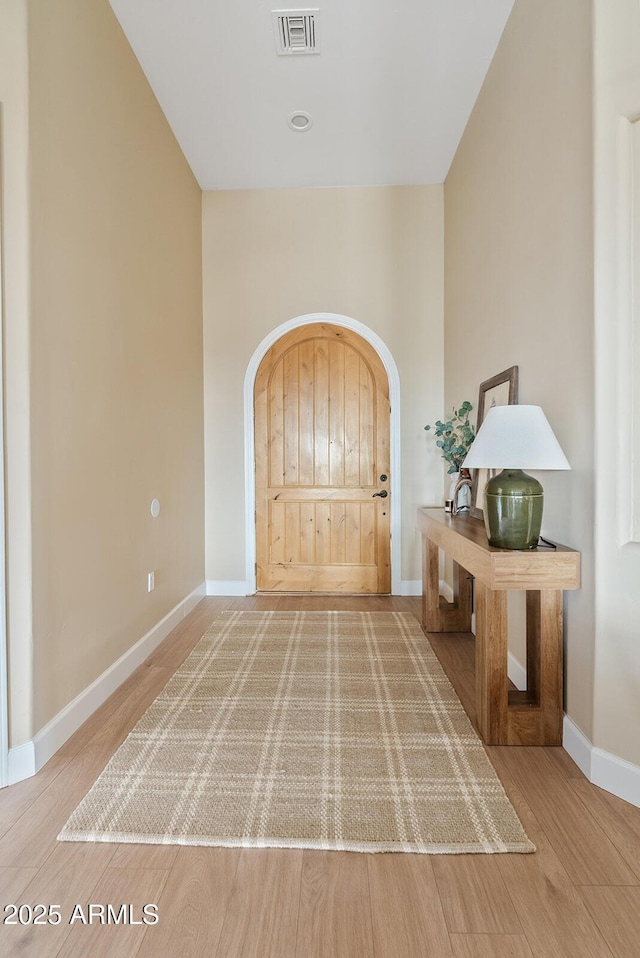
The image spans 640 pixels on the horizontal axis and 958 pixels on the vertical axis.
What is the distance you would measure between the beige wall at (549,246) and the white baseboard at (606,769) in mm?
58

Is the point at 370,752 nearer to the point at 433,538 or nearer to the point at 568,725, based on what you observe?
the point at 568,725

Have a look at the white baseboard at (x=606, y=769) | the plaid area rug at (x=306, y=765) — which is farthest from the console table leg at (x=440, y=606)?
the white baseboard at (x=606, y=769)

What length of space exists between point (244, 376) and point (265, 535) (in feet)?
4.24

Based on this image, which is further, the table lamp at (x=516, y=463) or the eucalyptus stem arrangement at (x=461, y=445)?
the eucalyptus stem arrangement at (x=461, y=445)

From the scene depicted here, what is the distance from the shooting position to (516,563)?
180 cm

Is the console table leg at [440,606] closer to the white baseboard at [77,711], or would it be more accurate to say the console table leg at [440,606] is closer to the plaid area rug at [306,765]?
the plaid area rug at [306,765]

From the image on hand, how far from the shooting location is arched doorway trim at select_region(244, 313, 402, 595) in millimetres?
4023

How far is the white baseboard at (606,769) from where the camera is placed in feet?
5.19

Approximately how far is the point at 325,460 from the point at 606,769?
2819 millimetres

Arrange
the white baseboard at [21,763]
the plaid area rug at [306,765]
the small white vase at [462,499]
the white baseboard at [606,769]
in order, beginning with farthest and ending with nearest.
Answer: the small white vase at [462,499]
the white baseboard at [21,763]
the white baseboard at [606,769]
the plaid area rug at [306,765]

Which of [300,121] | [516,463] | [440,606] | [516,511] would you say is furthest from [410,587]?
[300,121]

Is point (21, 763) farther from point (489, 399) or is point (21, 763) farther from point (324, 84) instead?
point (324, 84)

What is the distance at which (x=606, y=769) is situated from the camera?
5.42ft

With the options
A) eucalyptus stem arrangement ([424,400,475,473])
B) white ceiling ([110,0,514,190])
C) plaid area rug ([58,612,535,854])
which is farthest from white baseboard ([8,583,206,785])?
white ceiling ([110,0,514,190])
